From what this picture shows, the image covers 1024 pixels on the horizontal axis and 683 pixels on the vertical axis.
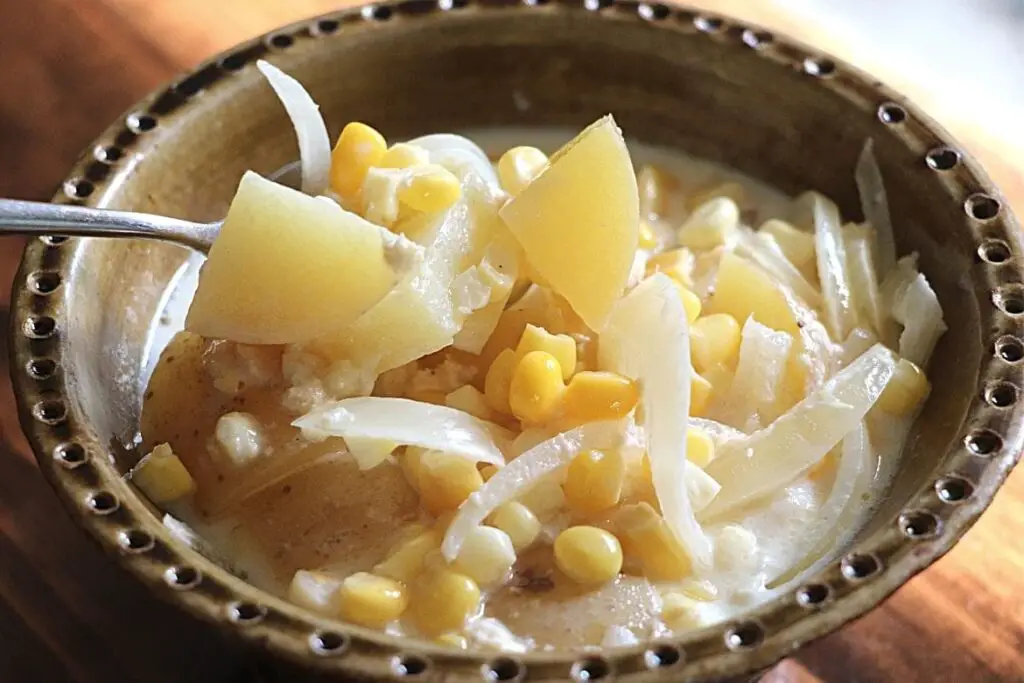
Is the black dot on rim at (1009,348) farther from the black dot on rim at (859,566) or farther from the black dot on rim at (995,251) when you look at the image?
the black dot on rim at (859,566)

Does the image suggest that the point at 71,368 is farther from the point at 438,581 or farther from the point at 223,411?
the point at 438,581

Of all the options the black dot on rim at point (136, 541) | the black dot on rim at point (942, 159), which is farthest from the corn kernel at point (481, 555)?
the black dot on rim at point (942, 159)

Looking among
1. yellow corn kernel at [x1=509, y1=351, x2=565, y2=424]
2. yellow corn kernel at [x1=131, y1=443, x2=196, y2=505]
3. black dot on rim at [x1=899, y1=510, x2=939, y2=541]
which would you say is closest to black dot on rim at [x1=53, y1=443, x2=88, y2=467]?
yellow corn kernel at [x1=131, y1=443, x2=196, y2=505]

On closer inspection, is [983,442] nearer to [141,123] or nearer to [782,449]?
[782,449]

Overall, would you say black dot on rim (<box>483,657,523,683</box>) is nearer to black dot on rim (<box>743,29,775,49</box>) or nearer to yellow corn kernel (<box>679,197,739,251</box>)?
yellow corn kernel (<box>679,197,739,251</box>)

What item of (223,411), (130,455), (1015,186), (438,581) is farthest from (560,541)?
(1015,186)

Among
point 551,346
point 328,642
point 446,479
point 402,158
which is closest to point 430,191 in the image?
point 402,158
